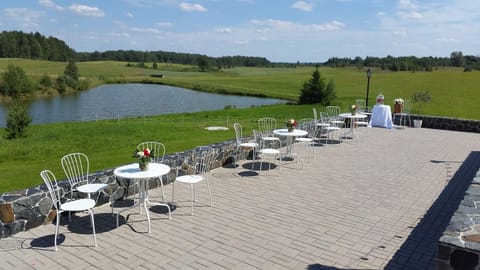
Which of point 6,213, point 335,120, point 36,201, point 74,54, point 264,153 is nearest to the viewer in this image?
point 6,213

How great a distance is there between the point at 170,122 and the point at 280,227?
62.6 ft

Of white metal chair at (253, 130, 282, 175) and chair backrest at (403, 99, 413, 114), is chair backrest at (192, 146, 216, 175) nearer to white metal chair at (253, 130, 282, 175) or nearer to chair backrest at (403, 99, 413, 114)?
white metal chair at (253, 130, 282, 175)

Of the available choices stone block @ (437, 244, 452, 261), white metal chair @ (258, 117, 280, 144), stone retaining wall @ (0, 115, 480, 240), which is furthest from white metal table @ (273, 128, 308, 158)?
stone block @ (437, 244, 452, 261)

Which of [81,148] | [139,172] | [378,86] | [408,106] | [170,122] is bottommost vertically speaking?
[170,122]

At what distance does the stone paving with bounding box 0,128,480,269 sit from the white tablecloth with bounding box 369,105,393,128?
6453mm

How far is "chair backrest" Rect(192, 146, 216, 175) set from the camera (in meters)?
7.32

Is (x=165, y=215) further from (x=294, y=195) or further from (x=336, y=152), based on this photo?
(x=336, y=152)

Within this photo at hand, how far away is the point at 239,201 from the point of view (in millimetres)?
6012

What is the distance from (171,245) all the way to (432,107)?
92.3ft

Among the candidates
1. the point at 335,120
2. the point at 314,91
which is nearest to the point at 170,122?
the point at 335,120

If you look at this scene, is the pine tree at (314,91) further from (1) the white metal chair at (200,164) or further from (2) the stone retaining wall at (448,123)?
(1) the white metal chair at (200,164)

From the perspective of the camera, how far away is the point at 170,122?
2331cm

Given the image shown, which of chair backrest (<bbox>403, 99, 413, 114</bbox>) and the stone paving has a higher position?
chair backrest (<bbox>403, 99, 413, 114</bbox>)

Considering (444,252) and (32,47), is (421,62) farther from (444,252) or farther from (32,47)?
(32,47)
